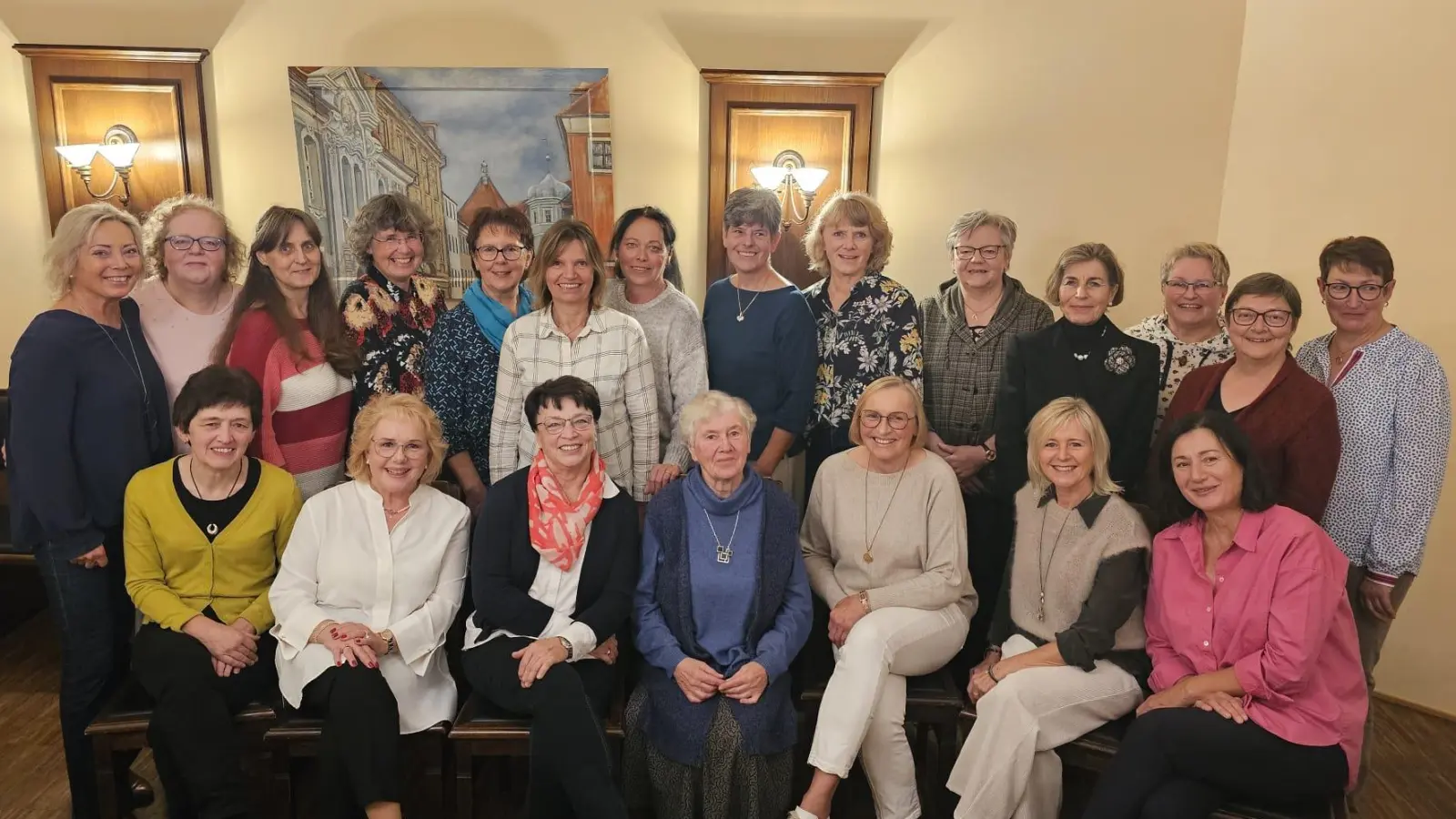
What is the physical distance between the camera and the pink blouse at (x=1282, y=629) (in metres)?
2.19

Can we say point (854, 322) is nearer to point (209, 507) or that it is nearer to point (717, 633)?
point (717, 633)

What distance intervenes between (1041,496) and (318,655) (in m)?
1.98

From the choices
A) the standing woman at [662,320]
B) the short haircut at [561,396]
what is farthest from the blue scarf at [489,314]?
the short haircut at [561,396]

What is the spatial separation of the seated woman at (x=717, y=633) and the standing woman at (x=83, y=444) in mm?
1477

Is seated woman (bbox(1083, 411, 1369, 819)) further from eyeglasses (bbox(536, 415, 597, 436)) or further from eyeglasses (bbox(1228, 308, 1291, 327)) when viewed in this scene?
eyeglasses (bbox(536, 415, 597, 436))

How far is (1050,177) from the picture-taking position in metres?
4.37

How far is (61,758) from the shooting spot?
303cm

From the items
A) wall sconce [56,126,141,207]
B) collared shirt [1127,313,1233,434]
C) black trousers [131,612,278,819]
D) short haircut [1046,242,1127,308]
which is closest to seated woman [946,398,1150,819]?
short haircut [1046,242,1127,308]

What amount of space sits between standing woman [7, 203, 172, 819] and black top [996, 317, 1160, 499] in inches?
101

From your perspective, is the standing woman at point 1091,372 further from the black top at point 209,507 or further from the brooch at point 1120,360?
the black top at point 209,507

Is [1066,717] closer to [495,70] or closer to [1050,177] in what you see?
[1050,177]

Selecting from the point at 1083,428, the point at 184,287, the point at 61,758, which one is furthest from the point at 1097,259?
the point at 61,758

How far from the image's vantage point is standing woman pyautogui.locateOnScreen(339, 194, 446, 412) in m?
2.94

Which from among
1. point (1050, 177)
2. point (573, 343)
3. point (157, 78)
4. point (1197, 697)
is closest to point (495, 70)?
point (157, 78)
